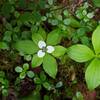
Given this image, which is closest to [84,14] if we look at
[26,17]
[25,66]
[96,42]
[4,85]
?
[96,42]

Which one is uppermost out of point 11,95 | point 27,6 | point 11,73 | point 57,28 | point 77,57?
point 27,6

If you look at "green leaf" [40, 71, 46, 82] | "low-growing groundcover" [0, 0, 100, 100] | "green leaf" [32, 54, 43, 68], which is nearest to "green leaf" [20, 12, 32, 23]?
"low-growing groundcover" [0, 0, 100, 100]

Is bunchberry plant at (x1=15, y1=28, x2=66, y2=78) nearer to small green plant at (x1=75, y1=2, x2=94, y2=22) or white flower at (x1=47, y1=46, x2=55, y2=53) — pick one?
white flower at (x1=47, y1=46, x2=55, y2=53)

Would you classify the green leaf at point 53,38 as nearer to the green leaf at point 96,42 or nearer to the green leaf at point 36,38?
the green leaf at point 36,38

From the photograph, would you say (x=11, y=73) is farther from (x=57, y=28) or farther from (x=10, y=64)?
(x=57, y=28)

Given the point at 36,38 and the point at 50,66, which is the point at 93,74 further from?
the point at 36,38

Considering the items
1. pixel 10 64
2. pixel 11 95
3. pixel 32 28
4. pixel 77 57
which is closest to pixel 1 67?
pixel 10 64
